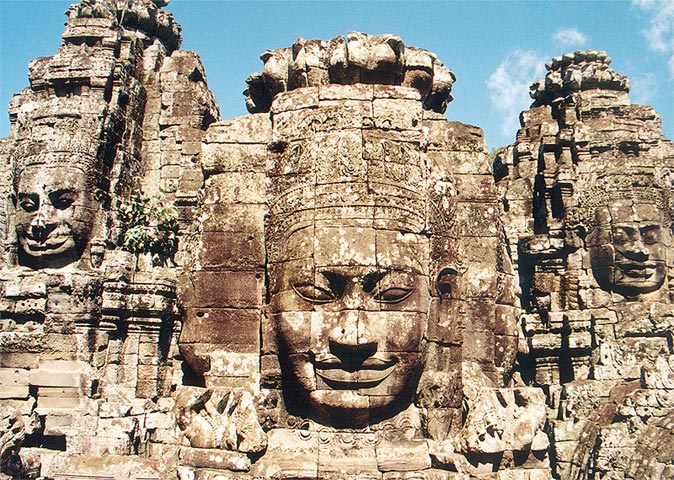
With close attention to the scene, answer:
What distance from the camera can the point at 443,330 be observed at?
5.80 m

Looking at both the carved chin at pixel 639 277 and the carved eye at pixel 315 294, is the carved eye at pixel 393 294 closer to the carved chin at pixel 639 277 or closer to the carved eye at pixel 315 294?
the carved eye at pixel 315 294

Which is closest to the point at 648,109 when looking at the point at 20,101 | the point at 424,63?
the point at 424,63

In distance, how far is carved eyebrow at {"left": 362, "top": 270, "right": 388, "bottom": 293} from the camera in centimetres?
539

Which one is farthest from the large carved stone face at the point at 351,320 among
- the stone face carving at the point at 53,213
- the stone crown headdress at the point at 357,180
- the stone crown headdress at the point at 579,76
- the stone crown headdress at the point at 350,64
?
the stone crown headdress at the point at 579,76

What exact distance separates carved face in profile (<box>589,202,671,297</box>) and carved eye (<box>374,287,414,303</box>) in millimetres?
7226

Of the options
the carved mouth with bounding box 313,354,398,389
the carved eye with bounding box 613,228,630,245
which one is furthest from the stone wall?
the carved eye with bounding box 613,228,630,245

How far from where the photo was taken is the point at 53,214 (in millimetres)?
10320

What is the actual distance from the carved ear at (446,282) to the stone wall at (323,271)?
3 cm

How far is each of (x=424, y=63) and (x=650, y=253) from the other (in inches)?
279

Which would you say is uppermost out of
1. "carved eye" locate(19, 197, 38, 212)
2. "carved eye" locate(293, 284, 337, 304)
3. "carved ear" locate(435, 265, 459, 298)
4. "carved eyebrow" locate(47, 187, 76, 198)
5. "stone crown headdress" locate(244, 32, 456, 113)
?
"stone crown headdress" locate(244, 32, 456, 113)

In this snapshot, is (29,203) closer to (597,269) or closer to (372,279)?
(372,279)

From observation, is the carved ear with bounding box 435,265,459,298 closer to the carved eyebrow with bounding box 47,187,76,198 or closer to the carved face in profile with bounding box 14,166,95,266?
the carved face in profile with bounding box 14,166,95,266

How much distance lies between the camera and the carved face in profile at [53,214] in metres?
10.3

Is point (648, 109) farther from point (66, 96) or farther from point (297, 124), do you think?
point (66, 96)
